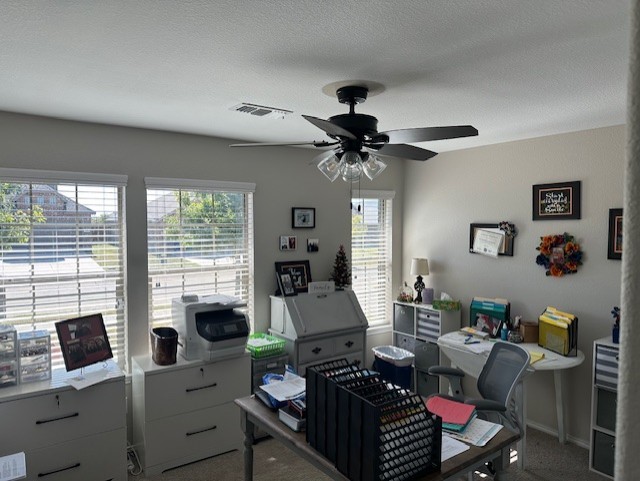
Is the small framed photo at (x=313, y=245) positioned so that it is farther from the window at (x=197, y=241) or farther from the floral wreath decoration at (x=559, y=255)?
the floral wreath decoration at (x=559, y=255)

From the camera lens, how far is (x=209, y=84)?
2.49 m

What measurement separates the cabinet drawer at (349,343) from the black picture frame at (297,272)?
59 cm

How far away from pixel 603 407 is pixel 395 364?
1.75m

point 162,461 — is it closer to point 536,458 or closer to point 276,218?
point 276,218

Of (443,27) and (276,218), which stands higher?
(443,27)

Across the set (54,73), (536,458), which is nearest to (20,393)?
(54,73)

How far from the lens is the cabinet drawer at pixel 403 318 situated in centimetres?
482

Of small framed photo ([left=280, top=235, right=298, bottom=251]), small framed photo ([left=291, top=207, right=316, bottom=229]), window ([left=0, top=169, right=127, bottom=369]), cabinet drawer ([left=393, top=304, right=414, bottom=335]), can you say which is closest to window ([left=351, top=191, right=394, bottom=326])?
cabinet drawer ([left=393, top=304, right=414, bottom=335])

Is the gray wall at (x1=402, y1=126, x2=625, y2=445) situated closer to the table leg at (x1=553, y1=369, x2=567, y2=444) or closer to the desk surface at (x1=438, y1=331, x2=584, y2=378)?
the table leg at (x1=553, y1=369, x2=567, y2=444)

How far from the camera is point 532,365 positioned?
3.34 metres

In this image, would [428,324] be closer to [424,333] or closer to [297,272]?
[424,333]

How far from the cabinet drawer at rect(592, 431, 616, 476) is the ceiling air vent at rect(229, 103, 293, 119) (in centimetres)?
319

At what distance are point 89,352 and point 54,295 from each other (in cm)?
54

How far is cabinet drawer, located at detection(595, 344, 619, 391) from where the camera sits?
10.5 feet
